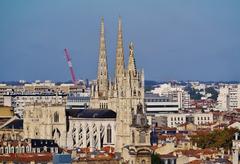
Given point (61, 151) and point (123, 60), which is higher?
point (123, 60)

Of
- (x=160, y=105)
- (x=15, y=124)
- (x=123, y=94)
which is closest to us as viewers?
(x=123, y=94)

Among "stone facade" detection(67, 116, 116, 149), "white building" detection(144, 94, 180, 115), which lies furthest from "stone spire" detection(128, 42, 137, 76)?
"white building" detection(144, 94, 180, 115)

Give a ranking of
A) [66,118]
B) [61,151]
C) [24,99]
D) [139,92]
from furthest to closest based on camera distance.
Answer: [24,99], [66,118], [139,92], [61,151]

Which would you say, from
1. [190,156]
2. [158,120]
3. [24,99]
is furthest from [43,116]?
[24,99]

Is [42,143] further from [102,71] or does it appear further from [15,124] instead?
[102,71]

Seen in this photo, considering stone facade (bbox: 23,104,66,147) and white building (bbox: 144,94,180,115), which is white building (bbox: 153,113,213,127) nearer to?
white building (bbox: 144,94,180,115)

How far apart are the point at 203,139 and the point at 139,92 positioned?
21.7ft

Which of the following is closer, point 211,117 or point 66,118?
point 66,118

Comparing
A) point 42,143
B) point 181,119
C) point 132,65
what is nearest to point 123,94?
point 132,65

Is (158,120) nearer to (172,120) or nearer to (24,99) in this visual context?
(172,120)

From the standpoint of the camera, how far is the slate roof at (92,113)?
364 ft

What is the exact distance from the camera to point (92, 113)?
113188mm

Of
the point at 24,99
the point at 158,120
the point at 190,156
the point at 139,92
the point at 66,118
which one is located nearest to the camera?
the point at 190,156

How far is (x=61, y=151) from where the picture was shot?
96.3 metres
